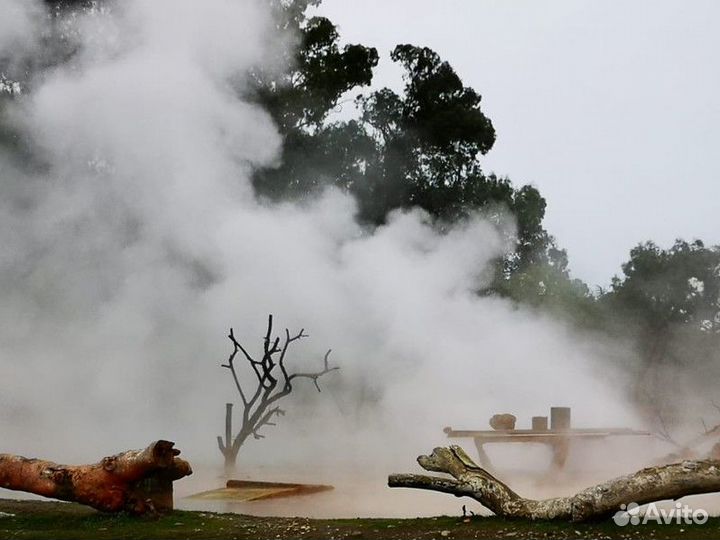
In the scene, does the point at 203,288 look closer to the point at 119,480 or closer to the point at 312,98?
the point at 312,98

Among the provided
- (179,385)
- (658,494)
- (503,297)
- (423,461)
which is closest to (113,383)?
(179,385)

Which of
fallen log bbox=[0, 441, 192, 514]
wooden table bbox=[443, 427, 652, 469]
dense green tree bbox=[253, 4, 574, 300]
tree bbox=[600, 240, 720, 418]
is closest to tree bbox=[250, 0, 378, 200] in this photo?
dense green tree bbox=[253, 4, 574, 300]

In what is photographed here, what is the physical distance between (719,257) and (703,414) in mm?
8566

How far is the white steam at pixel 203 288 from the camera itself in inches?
809

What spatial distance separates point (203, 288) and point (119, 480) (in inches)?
540

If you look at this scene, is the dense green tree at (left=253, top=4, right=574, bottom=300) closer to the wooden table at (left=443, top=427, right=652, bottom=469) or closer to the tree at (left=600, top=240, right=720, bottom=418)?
the tree at (left=600, top=240, right=720, bottom=418)

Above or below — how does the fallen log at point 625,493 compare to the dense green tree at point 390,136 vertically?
below

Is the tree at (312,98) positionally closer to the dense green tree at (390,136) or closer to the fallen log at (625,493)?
the dense green tree at (390,136)

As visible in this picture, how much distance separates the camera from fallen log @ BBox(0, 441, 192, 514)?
9297mm

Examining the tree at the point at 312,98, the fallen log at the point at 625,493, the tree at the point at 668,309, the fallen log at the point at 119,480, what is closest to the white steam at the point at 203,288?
the tree at the point at 312,98

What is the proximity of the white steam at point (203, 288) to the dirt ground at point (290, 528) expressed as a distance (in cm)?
928

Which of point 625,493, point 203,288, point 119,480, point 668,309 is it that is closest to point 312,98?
point 203,288

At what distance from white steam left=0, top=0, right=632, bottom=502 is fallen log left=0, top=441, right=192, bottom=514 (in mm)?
8984

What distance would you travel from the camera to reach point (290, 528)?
8586mm
